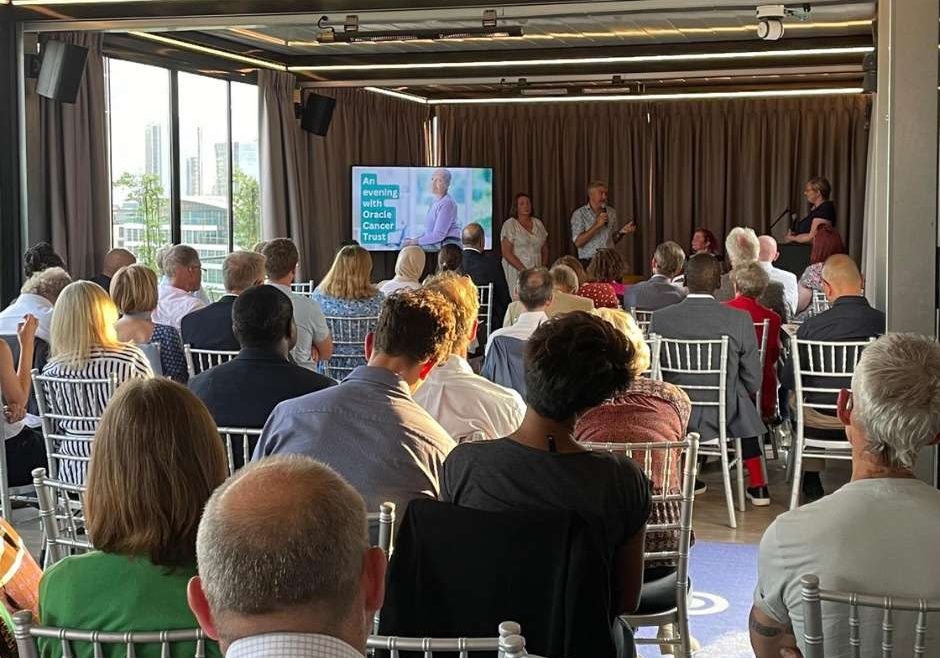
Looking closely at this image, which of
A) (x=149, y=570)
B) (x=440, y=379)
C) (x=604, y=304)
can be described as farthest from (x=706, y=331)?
(x=149, y=570)

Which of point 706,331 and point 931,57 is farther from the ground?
point 931,57

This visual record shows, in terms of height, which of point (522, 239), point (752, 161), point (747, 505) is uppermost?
point (752, 161)

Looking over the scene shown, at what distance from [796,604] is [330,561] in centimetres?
118

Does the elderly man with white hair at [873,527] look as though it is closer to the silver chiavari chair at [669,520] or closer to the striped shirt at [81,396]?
the silver chiavari chair at [669,520]

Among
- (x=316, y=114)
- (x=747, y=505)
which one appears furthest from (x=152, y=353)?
(x=316, y=114)

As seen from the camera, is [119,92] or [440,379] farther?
[119,92]

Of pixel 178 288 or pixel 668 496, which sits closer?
pixel 668 496

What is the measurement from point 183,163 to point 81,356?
19.1ft

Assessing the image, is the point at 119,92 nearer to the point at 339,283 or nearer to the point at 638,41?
the point at 339,283

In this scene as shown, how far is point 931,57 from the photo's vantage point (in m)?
5.00

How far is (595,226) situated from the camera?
44.5 feet

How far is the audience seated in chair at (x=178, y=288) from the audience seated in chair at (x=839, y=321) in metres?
3.19

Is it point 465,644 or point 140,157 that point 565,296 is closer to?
point 140,157

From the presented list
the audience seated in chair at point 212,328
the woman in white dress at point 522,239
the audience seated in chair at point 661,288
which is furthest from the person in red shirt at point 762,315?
the woman in white dress at point 522,239
